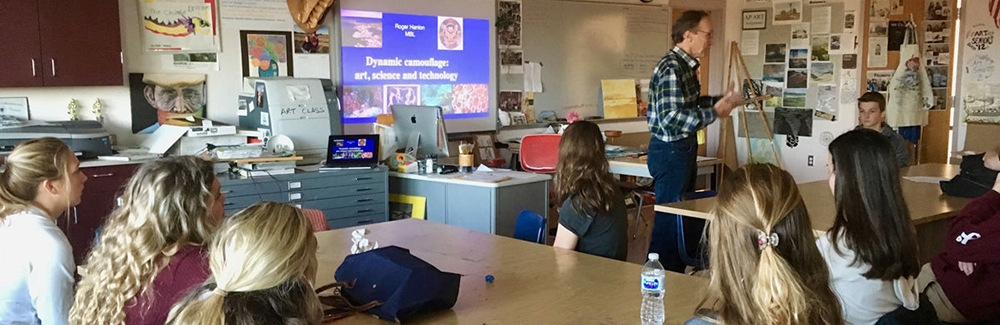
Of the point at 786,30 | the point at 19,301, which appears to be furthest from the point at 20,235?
the point at 786,30

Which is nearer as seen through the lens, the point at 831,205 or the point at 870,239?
the point at 870,239

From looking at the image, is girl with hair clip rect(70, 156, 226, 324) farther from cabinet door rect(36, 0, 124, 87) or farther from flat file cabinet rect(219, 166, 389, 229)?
cabinet door rect(36, 0, 124, 87)

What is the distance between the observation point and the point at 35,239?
2389 mm

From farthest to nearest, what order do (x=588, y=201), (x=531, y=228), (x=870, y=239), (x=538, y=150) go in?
(x=538, y=150), (x=531, y=228), (x=588, y=201), (x=870, y=239)

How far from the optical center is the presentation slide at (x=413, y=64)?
20.1ft

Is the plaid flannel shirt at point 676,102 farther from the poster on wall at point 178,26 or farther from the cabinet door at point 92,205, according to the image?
the cabinet door at point 92,205

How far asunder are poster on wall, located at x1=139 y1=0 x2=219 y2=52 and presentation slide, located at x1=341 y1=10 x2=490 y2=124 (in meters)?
0.93

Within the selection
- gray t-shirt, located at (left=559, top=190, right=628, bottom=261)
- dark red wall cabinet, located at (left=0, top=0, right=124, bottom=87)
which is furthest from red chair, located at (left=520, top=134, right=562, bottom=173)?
gray t-shirt, located at (left=559, top=190, right=628, bottom=261)

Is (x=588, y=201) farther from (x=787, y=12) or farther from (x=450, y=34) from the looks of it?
(x=787, y=12)

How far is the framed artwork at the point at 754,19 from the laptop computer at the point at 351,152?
4712mm

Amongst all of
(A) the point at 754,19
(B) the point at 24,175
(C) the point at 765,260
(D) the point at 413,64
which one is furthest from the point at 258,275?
(A) the point at 754,19

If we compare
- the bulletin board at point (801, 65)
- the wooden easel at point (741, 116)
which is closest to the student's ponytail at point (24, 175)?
the wooden easel at point (741, 116)

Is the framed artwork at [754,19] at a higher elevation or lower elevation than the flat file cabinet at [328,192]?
higher

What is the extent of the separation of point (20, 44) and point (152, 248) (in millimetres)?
3146
